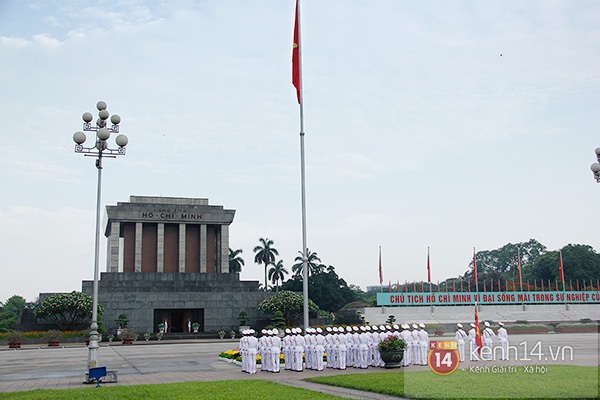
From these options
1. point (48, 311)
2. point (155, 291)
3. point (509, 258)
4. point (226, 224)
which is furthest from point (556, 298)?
point (509, 258)

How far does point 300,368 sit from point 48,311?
3291 cm

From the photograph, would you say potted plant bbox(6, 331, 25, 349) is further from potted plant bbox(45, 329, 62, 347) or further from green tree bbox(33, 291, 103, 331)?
green tree bbox(33, 291, 103, 331)

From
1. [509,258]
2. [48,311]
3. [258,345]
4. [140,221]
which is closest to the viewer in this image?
[258,345]

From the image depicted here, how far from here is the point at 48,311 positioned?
47.1 meters

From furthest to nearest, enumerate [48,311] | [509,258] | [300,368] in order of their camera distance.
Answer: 1. [509,258]
2. [48,311]
3. [300,368]

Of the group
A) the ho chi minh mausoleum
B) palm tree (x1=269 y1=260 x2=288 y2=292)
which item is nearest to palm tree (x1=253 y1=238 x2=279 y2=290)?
palm tree (x1=269 y1=260 x2=288 y2=292)

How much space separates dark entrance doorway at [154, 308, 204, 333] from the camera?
54.0m

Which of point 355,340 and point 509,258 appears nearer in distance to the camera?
point 355,340

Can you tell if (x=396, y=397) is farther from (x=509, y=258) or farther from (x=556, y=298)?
(x=509, y=258)

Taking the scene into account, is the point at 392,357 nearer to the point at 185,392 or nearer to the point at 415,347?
the point at 415,347

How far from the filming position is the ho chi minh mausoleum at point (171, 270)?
51.6 meters

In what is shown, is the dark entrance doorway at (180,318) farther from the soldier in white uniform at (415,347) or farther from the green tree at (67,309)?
the soldier in white uniform at (415,347)

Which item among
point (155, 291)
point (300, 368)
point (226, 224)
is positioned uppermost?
point (226, 224)

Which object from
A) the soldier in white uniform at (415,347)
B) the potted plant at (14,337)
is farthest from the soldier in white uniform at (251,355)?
the potted plant at (14,337)
